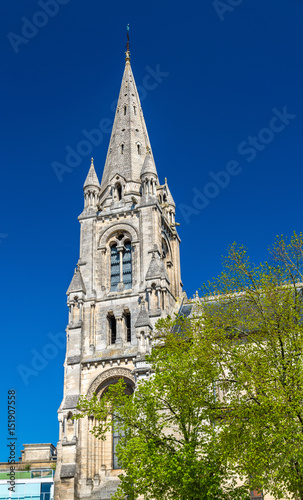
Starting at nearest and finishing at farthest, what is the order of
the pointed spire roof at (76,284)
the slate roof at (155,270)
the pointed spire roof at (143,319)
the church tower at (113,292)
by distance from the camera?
the church tower at (113,292) → the pointed spire roof at (143,319) → the slate roof at (155,270) → the pointed spire roof at (76,284)

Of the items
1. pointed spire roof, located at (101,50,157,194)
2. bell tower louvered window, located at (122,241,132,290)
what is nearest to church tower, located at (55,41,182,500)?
bell tower louvered window, located at (122,241,132,290)

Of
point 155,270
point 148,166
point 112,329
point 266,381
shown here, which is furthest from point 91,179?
point 266,381

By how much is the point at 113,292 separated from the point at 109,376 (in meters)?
6.77

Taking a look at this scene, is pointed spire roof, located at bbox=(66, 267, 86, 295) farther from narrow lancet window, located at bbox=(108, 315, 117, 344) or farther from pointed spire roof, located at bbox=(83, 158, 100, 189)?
Answer: pointed spire roof, located at bbox=(83, 158, 100, 189)

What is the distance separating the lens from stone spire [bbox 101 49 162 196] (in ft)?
166

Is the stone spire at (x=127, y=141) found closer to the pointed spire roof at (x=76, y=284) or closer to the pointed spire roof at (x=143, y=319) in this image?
the pointed spire roof at (x=76, y=284)

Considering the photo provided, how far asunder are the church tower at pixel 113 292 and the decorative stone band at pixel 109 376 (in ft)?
0.22

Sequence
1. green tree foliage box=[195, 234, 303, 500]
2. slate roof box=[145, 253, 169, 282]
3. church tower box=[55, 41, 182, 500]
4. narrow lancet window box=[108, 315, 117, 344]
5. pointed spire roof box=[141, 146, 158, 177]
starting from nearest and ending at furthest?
1. green tree foliage box=[195, 234, 303, 500]
2. church tower box=[55, 41, 182, 500]
3. slate roof box=[145, 253, 169, 282]
4. narrow lancet window box=[108, 315, 117, 344]
5. pointed spire roof box=[141, 146, 158, 177]

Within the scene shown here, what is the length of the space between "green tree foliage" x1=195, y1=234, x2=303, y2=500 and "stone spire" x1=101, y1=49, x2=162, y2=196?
28416 mm

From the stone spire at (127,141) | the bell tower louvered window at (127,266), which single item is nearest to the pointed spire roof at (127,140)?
the stone spire at (127,141)

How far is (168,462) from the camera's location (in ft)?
70.5

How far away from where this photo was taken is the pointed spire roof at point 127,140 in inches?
1996

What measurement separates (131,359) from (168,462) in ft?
61.3

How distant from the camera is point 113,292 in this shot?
44000mm
